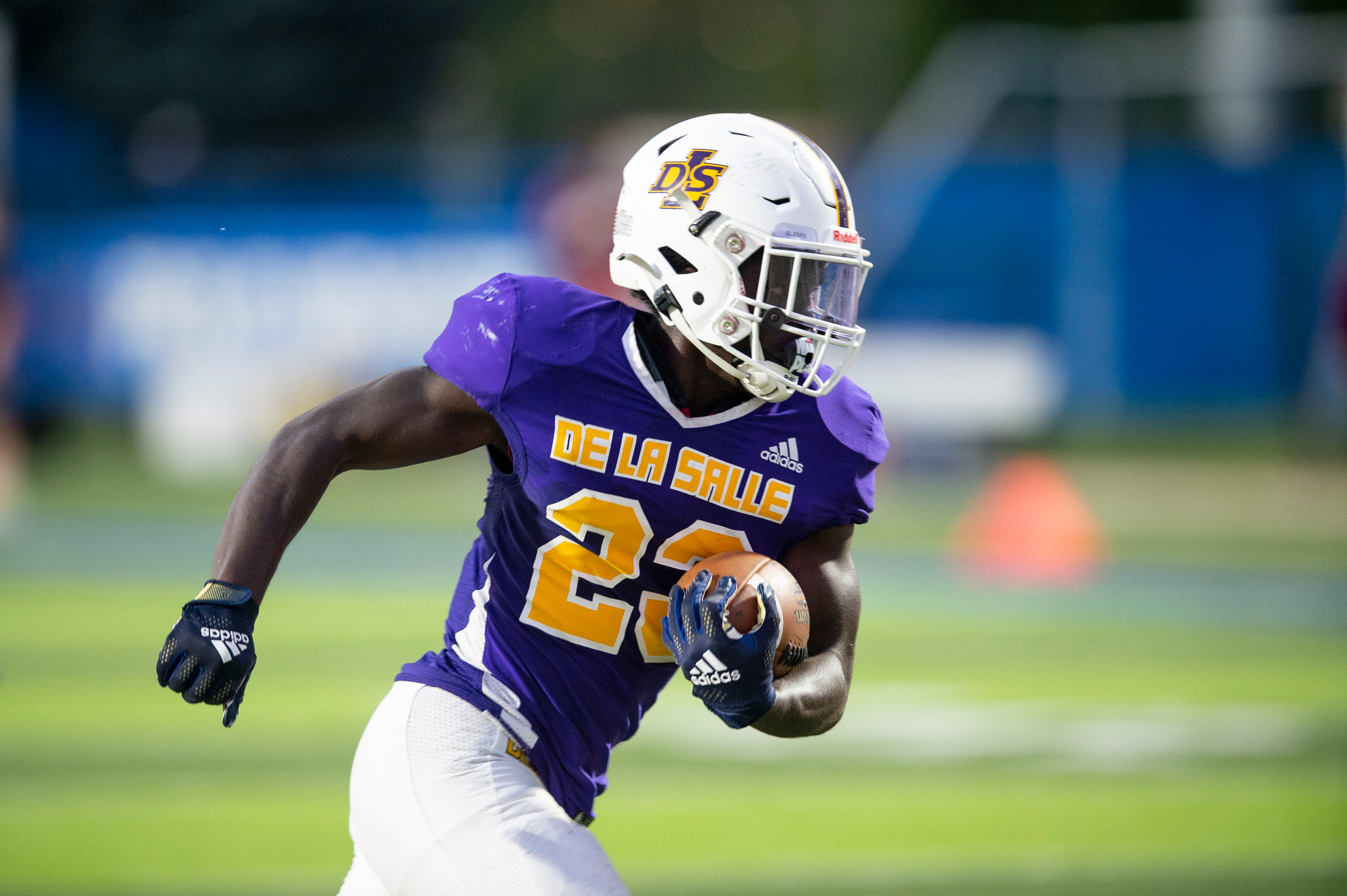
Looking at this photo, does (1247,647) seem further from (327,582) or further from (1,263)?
(1,263)

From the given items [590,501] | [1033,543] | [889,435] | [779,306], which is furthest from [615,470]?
[889,435]

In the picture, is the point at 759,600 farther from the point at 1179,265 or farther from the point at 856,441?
the point at 1179,265

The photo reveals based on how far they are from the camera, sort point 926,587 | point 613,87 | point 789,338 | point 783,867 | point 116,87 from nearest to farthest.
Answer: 1. point 789,338
2. point 783,867
3. point 926,587
4. point 116,87
5. point 613,87

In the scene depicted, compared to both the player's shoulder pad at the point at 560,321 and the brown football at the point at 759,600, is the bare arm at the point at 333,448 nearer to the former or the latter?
the player's shoulder pad at the point at 560,321

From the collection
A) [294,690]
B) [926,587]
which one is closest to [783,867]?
[294,690]

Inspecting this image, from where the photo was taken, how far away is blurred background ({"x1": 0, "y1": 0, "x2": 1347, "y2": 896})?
5.78 m

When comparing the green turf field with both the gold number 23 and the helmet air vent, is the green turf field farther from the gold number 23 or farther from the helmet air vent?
the helmet air vent

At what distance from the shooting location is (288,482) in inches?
116

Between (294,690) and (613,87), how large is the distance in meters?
31.4

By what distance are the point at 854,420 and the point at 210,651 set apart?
4.15 feet

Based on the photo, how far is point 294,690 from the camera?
24.9ft

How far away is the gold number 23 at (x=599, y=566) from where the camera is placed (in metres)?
3.11

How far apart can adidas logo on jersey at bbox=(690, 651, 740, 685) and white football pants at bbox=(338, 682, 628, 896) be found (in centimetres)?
34

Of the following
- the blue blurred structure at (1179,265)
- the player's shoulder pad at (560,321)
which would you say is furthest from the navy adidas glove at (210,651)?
the blue blurred structure at (1179,265)
